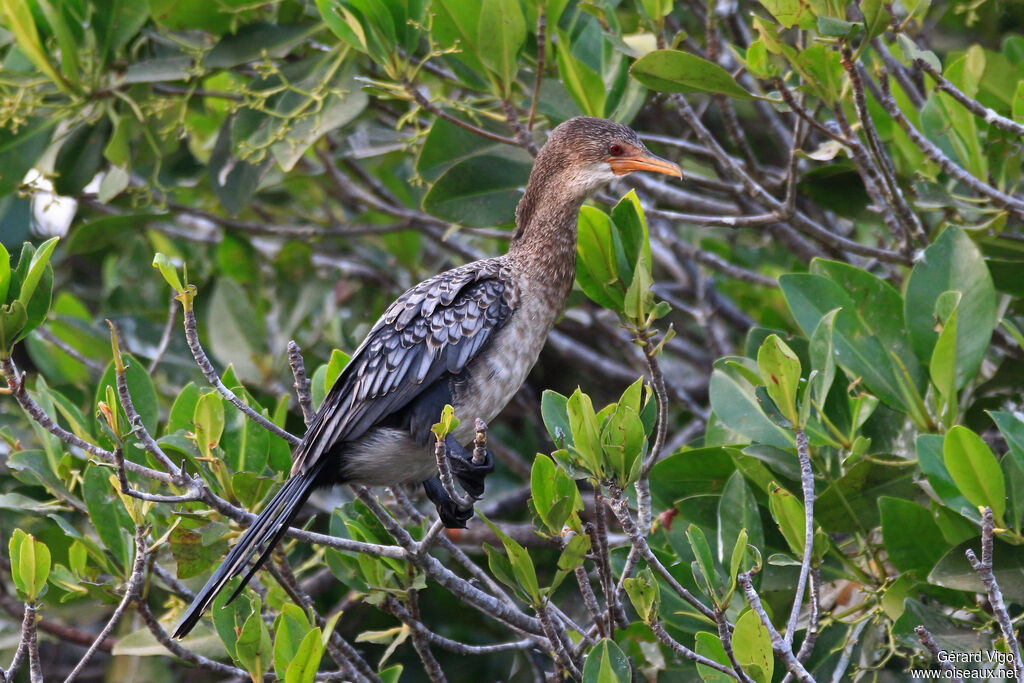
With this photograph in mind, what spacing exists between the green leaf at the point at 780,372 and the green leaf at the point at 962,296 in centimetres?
67

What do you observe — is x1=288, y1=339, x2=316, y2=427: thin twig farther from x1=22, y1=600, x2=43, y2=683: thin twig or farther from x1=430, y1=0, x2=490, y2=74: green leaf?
x1=430, y1=0, x2=490, y2=74: green leaf

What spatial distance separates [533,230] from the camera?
12.1ft

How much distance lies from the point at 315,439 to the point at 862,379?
1.64 meters

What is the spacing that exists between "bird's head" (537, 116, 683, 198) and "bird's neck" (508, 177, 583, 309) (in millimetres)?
70

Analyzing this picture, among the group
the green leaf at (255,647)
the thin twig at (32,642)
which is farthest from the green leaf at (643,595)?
the thin twig at (32,642)

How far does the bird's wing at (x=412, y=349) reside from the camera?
3.20 meters

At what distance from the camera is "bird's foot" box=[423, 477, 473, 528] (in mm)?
3066

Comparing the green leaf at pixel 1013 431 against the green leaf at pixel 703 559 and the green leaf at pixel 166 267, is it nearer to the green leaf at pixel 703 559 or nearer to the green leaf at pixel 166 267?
the green leaf at pixel 703 559

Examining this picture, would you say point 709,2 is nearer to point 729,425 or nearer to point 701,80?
point 701,80

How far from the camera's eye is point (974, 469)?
2.56m

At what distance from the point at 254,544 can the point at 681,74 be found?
6.34ft

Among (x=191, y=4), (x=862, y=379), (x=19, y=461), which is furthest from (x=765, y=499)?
(x=191, y=4)

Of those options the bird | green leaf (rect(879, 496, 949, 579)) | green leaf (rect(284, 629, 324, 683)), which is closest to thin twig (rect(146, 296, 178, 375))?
the bird

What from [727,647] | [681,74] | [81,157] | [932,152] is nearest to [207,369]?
[727,647]
